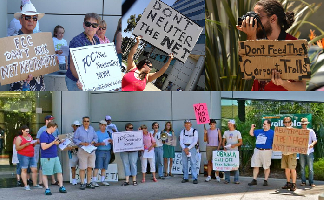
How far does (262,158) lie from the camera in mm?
9547

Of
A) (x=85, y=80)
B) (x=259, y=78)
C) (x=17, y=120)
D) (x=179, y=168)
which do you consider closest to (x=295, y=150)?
(x=179, y=168)

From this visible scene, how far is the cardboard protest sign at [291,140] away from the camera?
866 cm

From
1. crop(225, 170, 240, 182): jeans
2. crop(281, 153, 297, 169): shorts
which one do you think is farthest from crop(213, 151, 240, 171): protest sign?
crop(281, 153, 297, 169): shorts

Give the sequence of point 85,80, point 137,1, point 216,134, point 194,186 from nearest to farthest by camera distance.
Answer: point 85,80 < point 137,1 < point 194,186 < point 216,134

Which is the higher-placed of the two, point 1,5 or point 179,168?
point 1,5

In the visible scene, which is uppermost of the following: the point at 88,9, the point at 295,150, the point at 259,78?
the point at 88,9

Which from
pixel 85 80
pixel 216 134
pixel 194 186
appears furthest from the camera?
pixel 216 134

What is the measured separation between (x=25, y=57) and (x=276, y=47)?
3.28 m

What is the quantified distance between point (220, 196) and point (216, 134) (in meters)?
1.56

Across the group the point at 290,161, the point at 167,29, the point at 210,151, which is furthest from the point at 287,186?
the point at 167,29

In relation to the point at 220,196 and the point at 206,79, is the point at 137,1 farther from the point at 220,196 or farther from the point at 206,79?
the point at 220,196

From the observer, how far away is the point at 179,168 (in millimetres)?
9852

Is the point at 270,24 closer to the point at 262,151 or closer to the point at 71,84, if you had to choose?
the point at 71,84

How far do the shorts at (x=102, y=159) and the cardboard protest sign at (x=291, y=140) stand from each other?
255 cm
